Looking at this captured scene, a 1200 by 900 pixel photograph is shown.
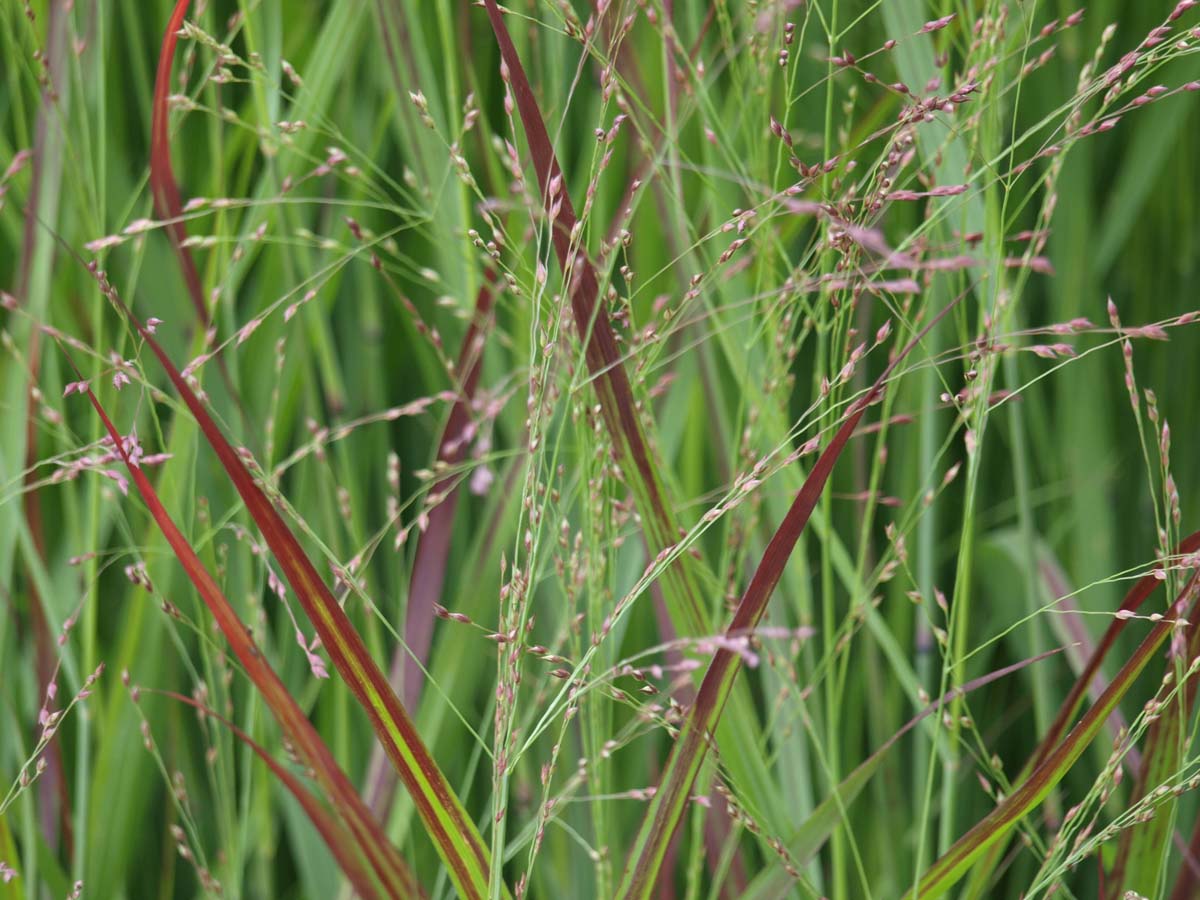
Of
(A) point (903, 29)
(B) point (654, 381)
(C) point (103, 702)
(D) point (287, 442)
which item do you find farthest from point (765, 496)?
(C) point (103, 702)

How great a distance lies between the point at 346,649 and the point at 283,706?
0.26 ft

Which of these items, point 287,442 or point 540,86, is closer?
point 540,86

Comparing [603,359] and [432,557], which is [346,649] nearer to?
[603,359]

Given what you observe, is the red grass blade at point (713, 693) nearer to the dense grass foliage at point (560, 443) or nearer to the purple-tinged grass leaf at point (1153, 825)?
the dense grass foliage at point (560, 443)

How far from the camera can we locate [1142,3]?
35.0 inches

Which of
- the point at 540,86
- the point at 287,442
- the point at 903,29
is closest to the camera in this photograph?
the point at 903,29

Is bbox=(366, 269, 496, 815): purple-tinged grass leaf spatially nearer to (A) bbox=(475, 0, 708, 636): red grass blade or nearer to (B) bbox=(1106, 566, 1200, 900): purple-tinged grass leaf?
(A) bbox=(475, 0, 708, 636): red grass blade

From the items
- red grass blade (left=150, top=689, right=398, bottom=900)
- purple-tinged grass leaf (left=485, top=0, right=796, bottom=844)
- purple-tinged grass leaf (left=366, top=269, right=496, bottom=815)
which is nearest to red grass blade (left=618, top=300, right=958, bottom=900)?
purple-tinged grass leaf (left=485, top=0, right=796, bottom=844)

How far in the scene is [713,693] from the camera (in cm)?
46

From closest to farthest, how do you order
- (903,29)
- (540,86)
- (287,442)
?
(903,29)
(540,86)
(287,442)

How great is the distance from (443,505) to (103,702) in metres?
0.31

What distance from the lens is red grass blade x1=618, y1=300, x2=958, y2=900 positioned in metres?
0.45

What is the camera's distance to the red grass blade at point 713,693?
446 mm

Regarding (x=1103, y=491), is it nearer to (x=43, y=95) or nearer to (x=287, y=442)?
(x=287, y=442)
